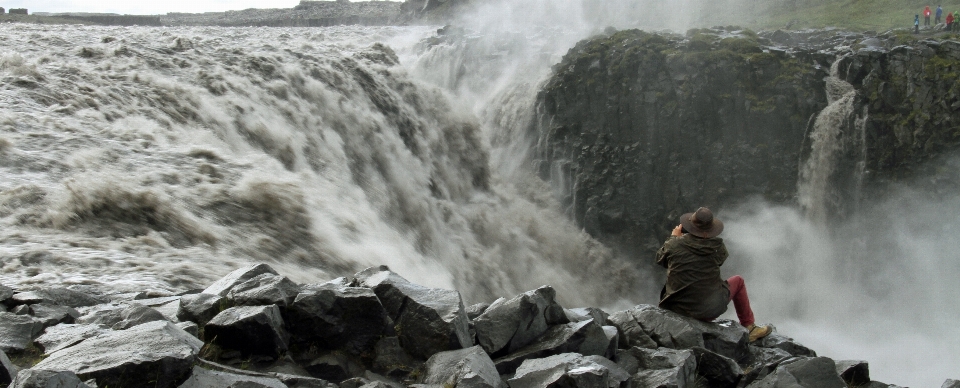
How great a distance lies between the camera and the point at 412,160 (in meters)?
21.7

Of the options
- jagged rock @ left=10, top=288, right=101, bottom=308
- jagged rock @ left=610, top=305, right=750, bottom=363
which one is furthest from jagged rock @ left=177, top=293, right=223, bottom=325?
jagged rock @ left=610, top=305, right=750, bottom=363

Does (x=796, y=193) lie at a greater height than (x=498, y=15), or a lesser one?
lesser

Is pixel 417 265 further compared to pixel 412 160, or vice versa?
pixel 412 160

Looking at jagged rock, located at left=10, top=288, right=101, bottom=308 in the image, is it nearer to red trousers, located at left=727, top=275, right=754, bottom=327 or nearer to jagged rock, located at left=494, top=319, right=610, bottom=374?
jagged rock, located at left=494, top=319, right=610, bottom=374

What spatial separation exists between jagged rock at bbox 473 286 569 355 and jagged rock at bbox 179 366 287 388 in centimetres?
201

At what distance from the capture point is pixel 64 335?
6.02m

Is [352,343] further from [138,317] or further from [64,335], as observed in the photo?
[64,335]

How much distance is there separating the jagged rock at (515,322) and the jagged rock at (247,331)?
1.75 metres

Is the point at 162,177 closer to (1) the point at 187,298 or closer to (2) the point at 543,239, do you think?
(1) the point at 187,298

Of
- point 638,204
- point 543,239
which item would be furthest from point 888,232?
point 543,239

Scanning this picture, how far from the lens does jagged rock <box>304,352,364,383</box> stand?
20.3ft

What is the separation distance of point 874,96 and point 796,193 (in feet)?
13.2

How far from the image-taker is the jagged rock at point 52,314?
6430 millimetres

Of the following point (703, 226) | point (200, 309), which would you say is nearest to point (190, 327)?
point (200, 309)
